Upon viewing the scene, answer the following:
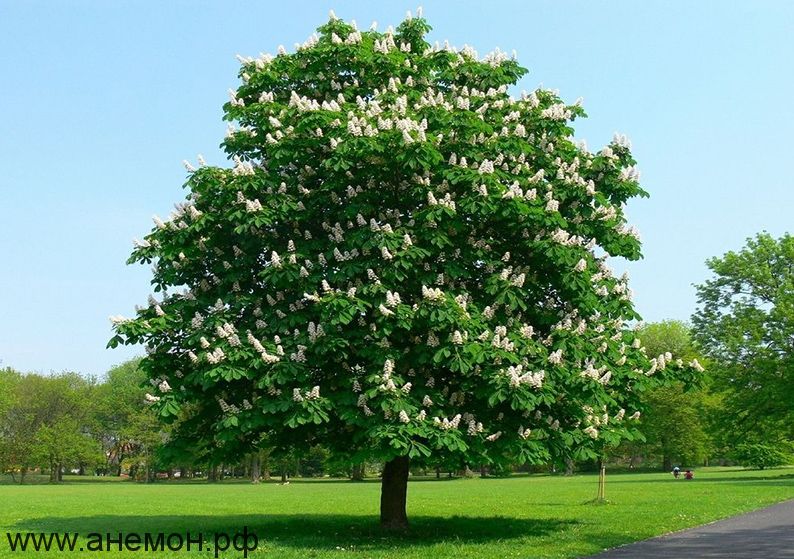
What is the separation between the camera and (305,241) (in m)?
19.3

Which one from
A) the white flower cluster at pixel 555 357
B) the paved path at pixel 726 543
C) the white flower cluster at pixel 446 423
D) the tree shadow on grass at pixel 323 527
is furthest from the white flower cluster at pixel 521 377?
the tree shadow on grass at pixel 323 527

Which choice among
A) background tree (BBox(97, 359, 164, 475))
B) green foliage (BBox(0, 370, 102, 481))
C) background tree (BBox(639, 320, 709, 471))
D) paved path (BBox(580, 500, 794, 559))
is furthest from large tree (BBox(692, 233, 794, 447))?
green foliage (BBox(0, 370, 102, 481))

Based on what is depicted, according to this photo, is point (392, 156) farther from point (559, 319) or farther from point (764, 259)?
point (764, 259)

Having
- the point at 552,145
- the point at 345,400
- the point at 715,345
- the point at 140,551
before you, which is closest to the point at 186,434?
the point at 140,551

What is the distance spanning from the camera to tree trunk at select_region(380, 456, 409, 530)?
68.7 ft

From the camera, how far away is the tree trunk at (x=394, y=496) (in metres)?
21.0

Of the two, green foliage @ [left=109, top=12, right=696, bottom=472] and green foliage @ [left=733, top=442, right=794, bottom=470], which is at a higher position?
green foliage @ [left=109, top=12, right=696, bottom=472]

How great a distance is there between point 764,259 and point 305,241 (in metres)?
53.8

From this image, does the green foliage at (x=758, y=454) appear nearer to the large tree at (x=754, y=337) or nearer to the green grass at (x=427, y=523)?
the large tree at (x=754, y=337)

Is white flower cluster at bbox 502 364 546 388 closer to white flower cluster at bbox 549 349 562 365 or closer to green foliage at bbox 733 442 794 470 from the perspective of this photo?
white flower cluster at bbox 549 349 562 365

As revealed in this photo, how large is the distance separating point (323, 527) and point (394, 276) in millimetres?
9335

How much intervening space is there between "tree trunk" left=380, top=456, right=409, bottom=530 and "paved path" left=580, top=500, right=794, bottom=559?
19.1 feet

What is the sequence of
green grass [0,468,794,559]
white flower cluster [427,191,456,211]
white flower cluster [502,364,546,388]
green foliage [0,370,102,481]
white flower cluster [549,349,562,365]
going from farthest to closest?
green foliage [0,370,102,481], white flower cluster [427,191,456,211], white flower cluster [549,349,562,365], green grass [0,468,794,559], white flower cluster [502,364,546,388]

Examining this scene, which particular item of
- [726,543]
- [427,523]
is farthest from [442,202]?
[427,523]
